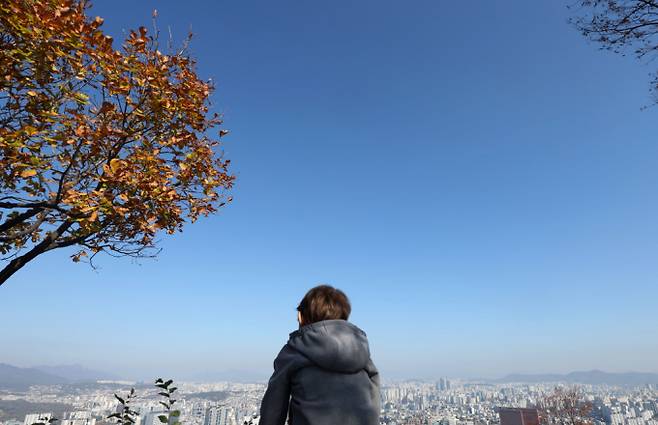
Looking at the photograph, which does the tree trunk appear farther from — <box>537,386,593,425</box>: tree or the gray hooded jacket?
<box>537,386,593,425</box>: tree

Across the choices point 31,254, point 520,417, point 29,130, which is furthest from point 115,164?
point 520,417

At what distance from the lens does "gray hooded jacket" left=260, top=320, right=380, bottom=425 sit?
172 cm

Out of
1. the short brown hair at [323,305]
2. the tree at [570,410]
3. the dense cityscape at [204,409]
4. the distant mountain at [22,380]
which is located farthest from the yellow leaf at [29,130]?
the distant mountain at [22,380]

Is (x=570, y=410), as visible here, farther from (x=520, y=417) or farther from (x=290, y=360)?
(x=290, y=360)

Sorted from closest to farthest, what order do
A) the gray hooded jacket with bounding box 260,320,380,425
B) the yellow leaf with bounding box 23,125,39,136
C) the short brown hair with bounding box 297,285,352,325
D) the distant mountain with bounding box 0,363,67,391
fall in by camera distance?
the gray hooded jacket with bounding box 260,320,380,425
the short brown hair with bounding box 297,285,352,325
the yellow leaf with bounding box 23,125,39,136
the distant mountain with bounding box 0,363,67,391

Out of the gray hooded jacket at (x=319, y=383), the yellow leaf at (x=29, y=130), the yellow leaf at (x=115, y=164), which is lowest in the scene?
the gray hooded jacket at (x=319, y=383)

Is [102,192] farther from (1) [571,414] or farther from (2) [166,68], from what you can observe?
(1) [571,414]

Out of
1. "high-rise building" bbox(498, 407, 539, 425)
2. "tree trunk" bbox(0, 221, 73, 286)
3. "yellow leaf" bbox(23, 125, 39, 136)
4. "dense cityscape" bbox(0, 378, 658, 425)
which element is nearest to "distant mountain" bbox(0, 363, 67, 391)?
"dense cityscape" bbox(0, 378, 658, 425)

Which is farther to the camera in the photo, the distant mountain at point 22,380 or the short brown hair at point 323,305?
the distant mountain at point 22,380

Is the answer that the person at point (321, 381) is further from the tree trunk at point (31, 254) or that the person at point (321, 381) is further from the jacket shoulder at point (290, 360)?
the tree trunk at point (31, 254)

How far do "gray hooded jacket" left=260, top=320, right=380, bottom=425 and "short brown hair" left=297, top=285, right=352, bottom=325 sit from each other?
4.8 inches

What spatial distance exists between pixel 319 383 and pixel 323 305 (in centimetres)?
43

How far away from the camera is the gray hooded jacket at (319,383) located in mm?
1720

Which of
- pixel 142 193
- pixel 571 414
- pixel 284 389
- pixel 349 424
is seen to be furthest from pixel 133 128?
pixel 571 414
